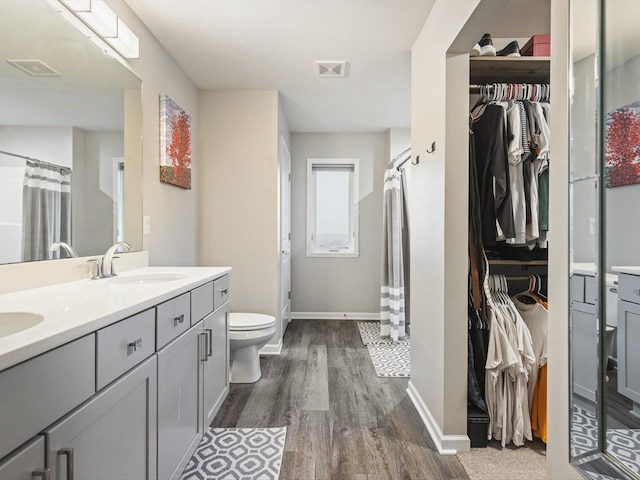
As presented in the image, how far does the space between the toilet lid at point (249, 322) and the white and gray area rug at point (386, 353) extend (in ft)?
3.24

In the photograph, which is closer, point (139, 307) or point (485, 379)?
point (139, 307)

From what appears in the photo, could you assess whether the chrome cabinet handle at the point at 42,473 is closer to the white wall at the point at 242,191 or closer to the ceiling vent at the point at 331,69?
the white wall at the point at 242,191

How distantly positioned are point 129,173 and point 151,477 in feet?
5.04

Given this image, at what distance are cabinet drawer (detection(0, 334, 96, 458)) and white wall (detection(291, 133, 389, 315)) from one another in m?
3.77

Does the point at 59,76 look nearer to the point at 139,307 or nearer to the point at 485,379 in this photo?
the point at 139,307

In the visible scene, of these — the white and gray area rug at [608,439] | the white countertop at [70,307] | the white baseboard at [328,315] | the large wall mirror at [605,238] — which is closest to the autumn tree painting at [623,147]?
the large wall mirror at [605,238]

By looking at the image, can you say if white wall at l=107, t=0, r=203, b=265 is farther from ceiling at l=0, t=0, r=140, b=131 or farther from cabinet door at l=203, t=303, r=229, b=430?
cabinet door at l=203, t=303, r=229, b=430

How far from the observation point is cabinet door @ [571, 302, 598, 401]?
0.79 meters

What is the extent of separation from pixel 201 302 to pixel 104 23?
145 cm

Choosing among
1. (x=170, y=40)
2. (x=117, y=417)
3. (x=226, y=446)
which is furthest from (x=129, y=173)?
(x=226, y=446)

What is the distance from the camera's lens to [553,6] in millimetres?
916

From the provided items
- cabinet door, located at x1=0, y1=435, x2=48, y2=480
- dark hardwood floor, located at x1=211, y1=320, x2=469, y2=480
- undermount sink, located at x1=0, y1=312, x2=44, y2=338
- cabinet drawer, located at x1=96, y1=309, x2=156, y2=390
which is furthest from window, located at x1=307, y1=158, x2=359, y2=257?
cabinet door, located at x1=0, y1=435, x2=48, y2=480

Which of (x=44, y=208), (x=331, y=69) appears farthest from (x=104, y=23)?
(x=331, y=69)

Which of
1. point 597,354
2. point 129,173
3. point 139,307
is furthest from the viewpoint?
point 129,173
